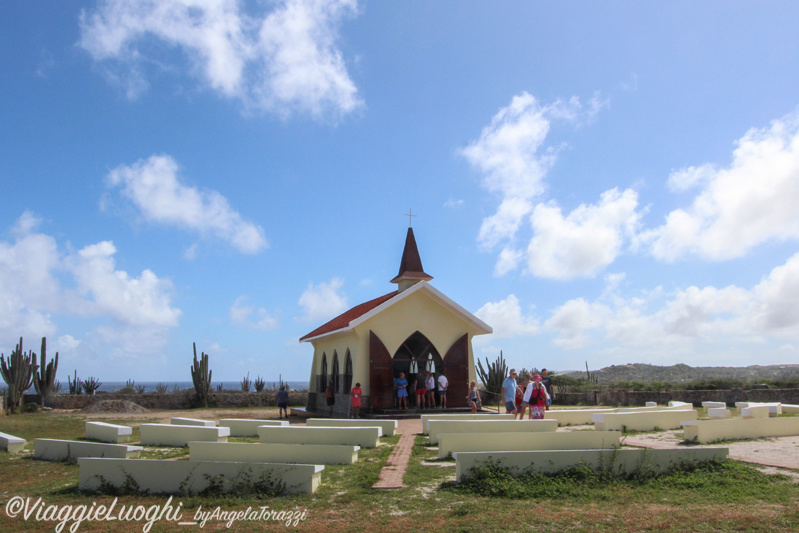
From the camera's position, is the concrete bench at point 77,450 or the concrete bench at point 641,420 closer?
the concrete bench at point 77,450

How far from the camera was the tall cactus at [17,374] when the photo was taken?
2506 centimetres

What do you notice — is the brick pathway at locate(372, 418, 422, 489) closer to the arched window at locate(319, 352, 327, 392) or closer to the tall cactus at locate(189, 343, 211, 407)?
the arched window at locate(319, 352, 327, 392)

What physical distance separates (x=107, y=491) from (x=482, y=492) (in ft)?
17.9

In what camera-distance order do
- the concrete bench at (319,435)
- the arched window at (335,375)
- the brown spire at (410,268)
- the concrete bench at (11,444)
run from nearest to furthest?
the concrete bench at (319,435) < the concrete bench at (11,444) < the arched window at (335,375) < the brown spire at (410,268)

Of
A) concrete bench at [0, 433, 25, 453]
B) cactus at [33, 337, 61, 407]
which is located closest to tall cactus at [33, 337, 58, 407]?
cactus at [33, 337, 61, 407]

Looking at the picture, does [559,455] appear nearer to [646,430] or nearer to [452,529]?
[452,529]

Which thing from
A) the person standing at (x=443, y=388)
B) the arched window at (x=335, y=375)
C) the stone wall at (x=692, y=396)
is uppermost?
the arched window at (x=335, y=375)

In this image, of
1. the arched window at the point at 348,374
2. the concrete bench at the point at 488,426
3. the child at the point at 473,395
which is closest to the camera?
the concrete bench at the point at 488,426

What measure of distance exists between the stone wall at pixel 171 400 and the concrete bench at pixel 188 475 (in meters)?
18.9

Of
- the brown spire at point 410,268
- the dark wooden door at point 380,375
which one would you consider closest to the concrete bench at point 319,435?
the dark wooden door at point 380,375

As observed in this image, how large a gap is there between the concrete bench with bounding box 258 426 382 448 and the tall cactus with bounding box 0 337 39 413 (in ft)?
62.5

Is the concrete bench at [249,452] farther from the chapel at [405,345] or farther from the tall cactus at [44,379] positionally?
the tall cactus at [44,379]

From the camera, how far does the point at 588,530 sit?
20.5 ft

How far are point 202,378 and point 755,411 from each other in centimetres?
2281
